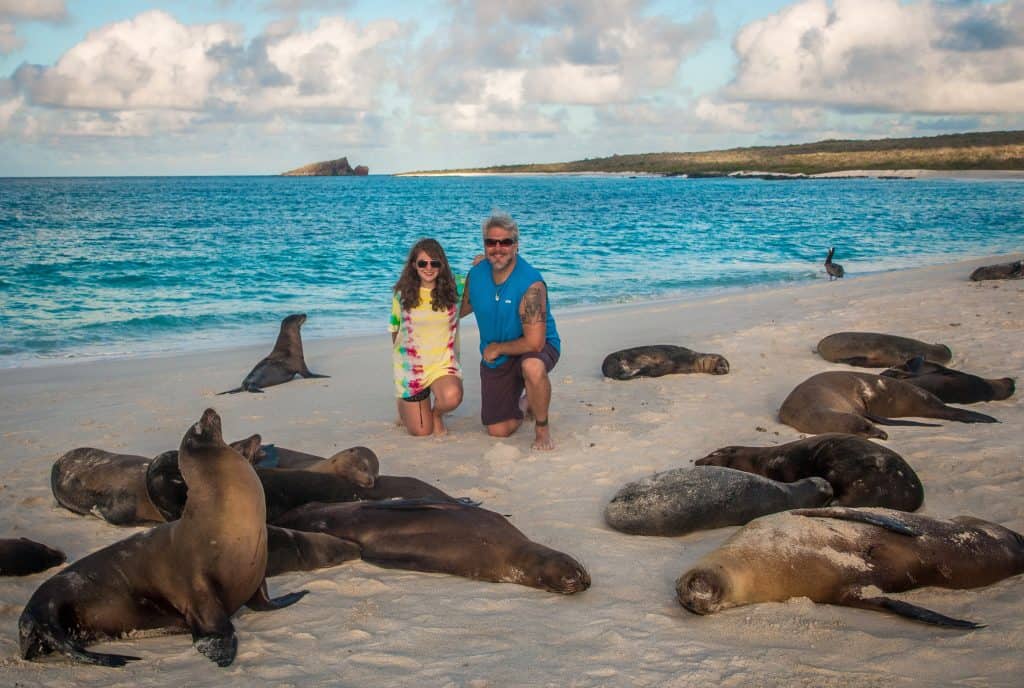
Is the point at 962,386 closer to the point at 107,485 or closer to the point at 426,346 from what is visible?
the point at 426,346

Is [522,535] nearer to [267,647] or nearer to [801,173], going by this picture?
[267,647]

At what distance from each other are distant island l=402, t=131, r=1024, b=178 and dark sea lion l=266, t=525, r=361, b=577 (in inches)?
3829

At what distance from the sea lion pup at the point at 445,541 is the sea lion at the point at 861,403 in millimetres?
3232

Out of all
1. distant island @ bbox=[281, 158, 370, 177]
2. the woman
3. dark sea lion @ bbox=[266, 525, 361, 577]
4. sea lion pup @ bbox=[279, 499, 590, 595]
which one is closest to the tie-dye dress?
the woman

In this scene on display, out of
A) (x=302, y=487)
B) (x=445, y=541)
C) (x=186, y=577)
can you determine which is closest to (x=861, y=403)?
(x=445, y=541)

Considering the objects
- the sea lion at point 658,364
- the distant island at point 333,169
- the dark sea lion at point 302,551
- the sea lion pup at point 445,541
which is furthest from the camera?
the distant island at point 333,169

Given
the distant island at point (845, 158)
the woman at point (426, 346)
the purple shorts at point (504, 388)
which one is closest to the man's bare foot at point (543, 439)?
the purple shorts at point (504, 388)

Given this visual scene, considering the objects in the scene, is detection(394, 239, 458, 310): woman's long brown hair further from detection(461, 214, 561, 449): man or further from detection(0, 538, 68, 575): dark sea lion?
detection(0, 538, 68, 575): dark sea lion

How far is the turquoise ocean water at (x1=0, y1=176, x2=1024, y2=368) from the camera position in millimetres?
14891

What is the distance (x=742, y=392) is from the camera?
335 inches

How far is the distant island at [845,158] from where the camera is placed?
100 metres

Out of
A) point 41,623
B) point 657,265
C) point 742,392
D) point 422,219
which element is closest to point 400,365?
point 742,392

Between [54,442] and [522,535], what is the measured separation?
4.28 metres

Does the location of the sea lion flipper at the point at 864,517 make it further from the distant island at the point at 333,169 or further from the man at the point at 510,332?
the distant island at the point at 333,169
